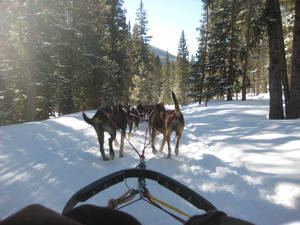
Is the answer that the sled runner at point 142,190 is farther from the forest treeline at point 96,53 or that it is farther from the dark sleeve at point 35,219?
the forest treeline at point 96,53

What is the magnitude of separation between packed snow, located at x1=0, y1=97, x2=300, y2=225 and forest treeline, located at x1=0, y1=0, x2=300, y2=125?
17.0 feet

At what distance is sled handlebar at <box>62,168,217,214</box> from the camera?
180 cm

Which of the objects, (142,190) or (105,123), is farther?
(105,123)

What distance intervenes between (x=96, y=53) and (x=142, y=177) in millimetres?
24108

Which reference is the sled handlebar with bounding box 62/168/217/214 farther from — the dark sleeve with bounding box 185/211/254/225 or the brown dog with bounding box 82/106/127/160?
the brown dog with bounding box 82/106/127/160

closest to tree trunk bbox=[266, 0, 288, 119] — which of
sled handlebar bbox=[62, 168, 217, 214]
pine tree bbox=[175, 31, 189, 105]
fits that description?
sled handlebar bbox=[62, 168, 217, 214]

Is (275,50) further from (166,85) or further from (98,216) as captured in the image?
(166,85)

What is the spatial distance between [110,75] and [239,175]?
71.2ft

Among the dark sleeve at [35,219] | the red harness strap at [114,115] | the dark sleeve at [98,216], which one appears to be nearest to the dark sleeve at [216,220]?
the dark sleeve at [98,216]

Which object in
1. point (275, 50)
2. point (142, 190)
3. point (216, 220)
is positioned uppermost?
point (275, 50)

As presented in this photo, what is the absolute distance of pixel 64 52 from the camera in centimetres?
1567

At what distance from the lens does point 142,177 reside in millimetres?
2318

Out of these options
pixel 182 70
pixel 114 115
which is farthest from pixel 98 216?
pixel 182 70

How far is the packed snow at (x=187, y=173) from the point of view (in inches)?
108
